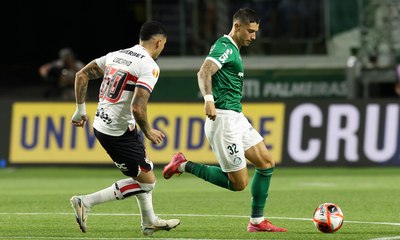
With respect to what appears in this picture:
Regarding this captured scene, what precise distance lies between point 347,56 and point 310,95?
1.25 meters

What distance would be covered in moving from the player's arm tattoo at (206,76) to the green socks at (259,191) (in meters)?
1.07

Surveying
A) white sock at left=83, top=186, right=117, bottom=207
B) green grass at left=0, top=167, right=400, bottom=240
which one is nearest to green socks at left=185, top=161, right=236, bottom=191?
green grass at left=0, top=167, right=400, bottom=240

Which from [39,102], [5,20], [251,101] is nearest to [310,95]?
[251,101]

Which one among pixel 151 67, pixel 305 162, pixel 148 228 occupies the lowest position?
pixel 305 162

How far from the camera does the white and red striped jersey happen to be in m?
10.8

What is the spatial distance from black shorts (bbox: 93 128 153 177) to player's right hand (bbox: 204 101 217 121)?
76 cm

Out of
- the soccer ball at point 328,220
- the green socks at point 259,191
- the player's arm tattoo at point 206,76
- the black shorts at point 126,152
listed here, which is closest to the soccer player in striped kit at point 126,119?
the black shorts at point 126,152

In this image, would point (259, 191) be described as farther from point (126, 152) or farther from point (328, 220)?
point (126, 152)

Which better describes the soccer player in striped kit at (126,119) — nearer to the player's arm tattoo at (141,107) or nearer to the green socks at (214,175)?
the player's arm tattoo at (141,107)

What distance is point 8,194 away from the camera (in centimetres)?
1666

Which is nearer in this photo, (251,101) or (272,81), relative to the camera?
(251,101)

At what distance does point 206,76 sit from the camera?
36.8 ft

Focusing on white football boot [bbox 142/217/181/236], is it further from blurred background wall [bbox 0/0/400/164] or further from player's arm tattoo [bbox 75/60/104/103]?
blurred background wall [bbox 0/0/400/164]

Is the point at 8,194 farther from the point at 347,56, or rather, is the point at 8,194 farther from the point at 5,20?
the point at 5,20
